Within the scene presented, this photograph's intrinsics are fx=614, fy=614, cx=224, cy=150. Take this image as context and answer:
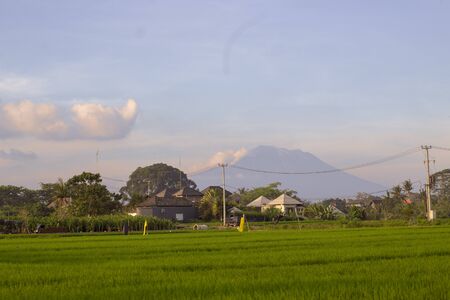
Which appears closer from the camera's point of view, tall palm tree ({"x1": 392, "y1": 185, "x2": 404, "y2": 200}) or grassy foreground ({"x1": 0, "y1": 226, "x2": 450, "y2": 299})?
grassy foreground ({"x1": 0, "y1": 226, "x2": 450, "y2": 299})

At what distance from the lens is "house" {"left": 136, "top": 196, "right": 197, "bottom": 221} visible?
7294cm

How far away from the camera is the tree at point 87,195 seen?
5497 centimetres

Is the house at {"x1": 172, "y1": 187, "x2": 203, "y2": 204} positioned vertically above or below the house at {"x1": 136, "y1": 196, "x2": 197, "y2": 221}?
above

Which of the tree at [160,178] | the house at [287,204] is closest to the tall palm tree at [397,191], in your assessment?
the house at [287,204]

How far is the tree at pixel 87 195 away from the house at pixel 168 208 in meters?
16.6

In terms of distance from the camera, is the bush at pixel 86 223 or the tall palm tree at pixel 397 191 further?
the tall palm tree at pixel 397 191

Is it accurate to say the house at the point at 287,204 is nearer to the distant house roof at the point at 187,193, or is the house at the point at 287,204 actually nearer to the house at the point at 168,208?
the distant house roof at the point at 187,193

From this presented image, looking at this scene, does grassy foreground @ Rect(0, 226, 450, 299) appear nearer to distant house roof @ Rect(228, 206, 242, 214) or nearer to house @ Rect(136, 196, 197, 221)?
distant house roof @ Rect(228, 206, 242, 214)

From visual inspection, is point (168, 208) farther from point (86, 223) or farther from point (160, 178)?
point (160, 178)

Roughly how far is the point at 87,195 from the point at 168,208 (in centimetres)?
2031

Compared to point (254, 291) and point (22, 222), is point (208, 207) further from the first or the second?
point (254, 291)

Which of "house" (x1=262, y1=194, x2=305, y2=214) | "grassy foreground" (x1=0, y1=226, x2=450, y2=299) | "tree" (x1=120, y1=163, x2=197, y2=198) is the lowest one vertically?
"grassy foreground" (x1=0, y1=226, x2=450, y2=299)

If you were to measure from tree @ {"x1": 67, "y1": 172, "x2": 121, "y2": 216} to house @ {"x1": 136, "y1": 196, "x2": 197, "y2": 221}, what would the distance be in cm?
1659

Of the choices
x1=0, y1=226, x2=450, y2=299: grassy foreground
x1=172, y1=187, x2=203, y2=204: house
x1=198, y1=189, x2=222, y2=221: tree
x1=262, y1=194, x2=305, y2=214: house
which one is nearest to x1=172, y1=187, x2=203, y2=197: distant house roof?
x1=172, y1=187, x2=203, y2=204: house
